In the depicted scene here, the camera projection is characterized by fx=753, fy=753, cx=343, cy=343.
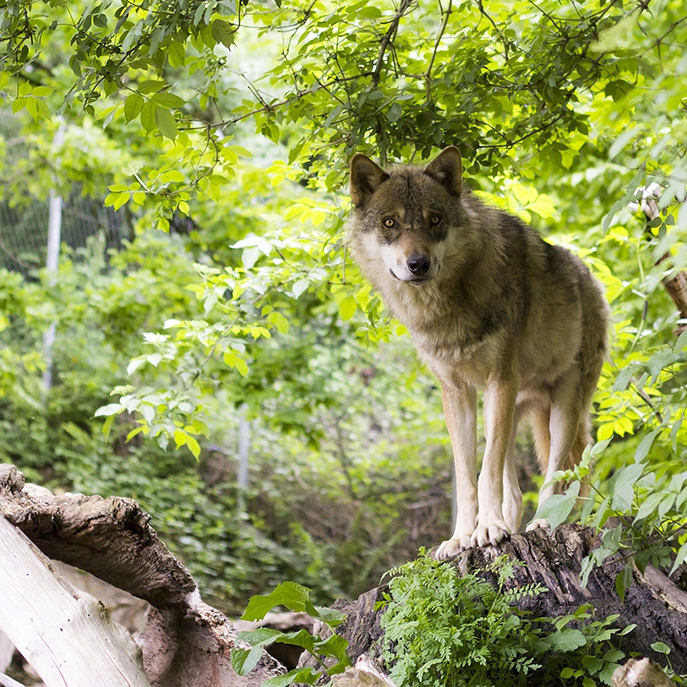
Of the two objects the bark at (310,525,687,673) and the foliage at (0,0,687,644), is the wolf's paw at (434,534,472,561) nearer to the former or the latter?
the bark at (310,525,687,673)

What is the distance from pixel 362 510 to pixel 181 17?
800cm

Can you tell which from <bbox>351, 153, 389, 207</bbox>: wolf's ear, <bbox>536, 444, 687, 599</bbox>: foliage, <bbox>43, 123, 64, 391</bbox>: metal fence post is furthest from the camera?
<bbox>43, 123, 64, 391</bbox>: metal fence post

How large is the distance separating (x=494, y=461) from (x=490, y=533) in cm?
34

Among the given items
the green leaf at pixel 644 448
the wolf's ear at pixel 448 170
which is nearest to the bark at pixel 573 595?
the green leaf at pixel 644 448

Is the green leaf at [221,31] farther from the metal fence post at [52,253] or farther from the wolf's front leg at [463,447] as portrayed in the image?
the metal fence post at [52,253]

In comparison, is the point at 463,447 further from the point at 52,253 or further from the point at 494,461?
the point at 52,253

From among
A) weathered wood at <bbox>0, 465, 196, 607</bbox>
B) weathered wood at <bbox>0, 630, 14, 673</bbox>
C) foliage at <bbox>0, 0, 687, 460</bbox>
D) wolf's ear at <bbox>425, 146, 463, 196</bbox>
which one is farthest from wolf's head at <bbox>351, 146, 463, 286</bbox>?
weathered wood at <bbox>0, 630, 14, 673</bbox>

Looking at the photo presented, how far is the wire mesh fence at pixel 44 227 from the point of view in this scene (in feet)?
29.7

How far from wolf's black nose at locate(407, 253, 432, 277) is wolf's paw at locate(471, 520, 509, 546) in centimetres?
105

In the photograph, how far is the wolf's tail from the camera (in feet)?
13.3

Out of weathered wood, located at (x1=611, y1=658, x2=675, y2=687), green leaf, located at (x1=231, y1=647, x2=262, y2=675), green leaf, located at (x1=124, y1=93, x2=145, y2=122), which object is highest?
green leaf, located at (x1=124, y1=93, x2=145, y2=122)

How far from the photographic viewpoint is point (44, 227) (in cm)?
930

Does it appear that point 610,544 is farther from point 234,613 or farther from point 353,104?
point 234,613

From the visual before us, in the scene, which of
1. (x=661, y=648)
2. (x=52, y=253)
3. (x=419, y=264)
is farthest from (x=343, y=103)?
(x=52, y=253)
